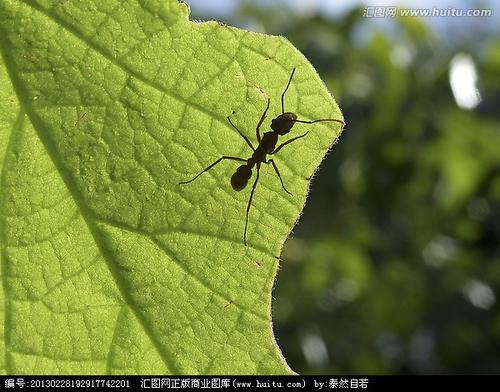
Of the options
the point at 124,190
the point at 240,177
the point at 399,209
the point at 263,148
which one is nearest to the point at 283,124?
the point at 263,148

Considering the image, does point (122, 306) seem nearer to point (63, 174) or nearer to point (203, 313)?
point (203, 313)

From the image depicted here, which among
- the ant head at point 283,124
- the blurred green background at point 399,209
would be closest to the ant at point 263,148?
the ant head at point 283,124

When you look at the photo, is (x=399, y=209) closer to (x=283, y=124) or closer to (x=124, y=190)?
(x=283, y=124)

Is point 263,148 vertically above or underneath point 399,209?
underneath

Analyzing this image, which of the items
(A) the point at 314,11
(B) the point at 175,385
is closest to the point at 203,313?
(B) the point at 175,385

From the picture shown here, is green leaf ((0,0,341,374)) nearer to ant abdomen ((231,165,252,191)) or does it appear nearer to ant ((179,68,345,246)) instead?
ant ((179,68,345,246))

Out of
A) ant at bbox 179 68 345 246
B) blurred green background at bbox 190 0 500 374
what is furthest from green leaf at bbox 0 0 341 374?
blurred green background at bbox 190 0 500 374
